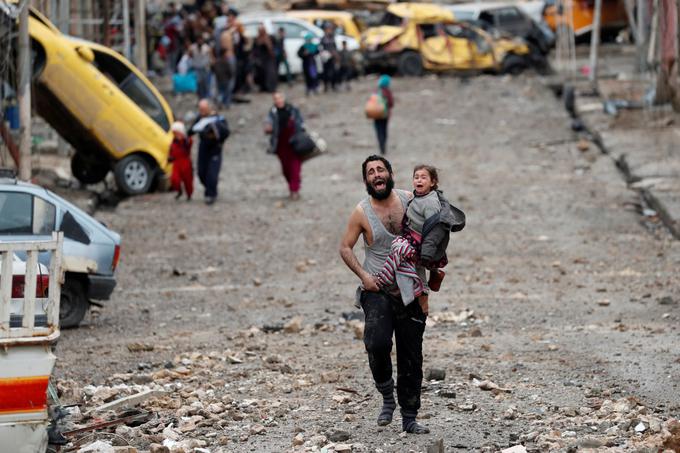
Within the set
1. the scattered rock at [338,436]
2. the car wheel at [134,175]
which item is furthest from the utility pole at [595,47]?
the scattered rock at [338,436]

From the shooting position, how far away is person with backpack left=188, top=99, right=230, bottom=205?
832 inches

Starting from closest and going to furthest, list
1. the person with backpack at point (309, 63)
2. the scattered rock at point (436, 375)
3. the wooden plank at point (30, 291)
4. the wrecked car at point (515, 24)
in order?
the wooden plank at point (30, 291)
the scattered rock at point (436, 375)
the person with backpack at point (309, 63)
the wrecked car at point (515, 24)

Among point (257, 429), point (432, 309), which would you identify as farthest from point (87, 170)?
point (257, 429)

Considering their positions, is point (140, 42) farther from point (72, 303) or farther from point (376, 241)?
point (376, 241)

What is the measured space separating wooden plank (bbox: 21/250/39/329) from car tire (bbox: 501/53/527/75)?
97.4 ft

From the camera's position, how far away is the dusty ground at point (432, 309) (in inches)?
367

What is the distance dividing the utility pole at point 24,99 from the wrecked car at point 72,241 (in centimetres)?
357

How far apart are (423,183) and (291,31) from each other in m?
28.4

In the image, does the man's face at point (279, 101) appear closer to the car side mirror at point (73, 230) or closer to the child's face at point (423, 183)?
the car side mirror at point (73, 230)

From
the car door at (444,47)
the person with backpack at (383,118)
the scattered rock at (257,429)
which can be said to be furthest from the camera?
the car door at (444,47)

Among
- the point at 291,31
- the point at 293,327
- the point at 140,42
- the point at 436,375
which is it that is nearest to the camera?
the point at 436,375

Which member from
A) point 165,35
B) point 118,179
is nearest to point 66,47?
point 118,179

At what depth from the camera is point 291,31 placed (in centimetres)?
3659

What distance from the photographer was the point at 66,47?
20828 millimetres
